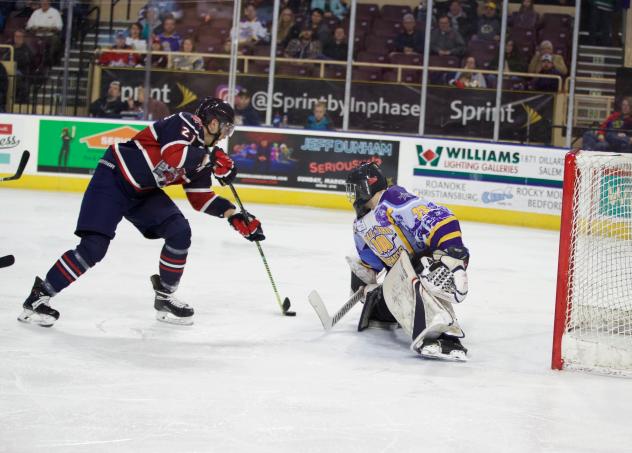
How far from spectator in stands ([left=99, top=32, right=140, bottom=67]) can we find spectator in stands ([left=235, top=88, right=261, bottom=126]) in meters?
1.20

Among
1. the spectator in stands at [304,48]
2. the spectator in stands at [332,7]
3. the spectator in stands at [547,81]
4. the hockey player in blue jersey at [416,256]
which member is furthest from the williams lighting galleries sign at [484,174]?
the hockey player in blue jersey at [416,256]

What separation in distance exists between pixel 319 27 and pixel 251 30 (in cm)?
73

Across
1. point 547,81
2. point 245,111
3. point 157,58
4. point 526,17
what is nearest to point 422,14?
point 526,17

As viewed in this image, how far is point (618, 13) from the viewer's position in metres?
10.4

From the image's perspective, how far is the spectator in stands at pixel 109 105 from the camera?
1011 centimetres

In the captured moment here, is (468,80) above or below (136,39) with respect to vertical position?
below

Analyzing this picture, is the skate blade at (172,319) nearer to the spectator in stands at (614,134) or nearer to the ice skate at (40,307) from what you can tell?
the ice skate at (40,307)

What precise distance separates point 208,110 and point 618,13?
7.35 m

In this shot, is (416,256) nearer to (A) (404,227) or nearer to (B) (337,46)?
(A) (404,227)

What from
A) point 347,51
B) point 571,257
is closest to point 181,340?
point 571,257

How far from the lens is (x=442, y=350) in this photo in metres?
3.91

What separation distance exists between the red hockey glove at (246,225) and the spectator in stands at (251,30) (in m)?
6.61

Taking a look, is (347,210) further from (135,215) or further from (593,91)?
(135,215)

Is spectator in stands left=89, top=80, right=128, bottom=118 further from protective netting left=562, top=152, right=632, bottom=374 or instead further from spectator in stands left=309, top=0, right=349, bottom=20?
protective netting left=562, top=152, right=632, bottom=374
